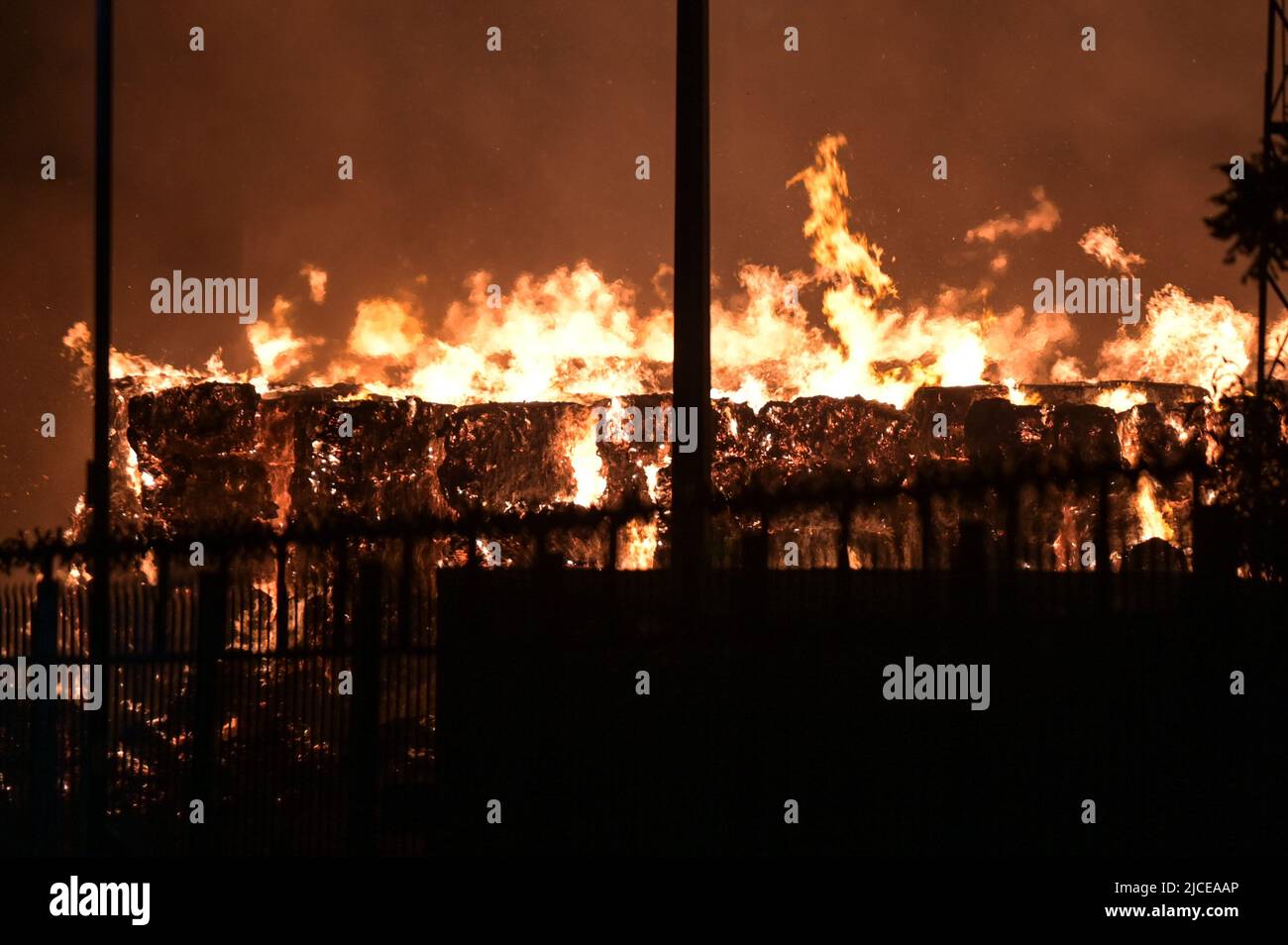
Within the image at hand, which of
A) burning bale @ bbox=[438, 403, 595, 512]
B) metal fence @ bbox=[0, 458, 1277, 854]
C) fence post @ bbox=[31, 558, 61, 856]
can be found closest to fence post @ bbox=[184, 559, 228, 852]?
metal fence @ bbox=[0, 458, 1277, 854]

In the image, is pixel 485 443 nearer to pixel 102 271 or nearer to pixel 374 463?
pixel 374 463

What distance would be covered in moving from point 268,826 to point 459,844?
6.39 ft

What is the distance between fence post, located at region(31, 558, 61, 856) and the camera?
10.8 m

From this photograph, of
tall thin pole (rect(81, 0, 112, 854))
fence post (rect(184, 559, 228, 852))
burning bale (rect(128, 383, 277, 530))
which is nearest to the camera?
fence post (rect(184, 559, 228, 852))

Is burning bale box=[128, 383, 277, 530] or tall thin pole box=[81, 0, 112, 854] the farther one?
burning bale box=[128, 383, 277, 530]

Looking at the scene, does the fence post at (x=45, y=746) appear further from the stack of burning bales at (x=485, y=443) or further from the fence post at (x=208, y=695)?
the stack of burning bales at (x=485, y=443)

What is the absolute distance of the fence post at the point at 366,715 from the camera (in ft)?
30.8

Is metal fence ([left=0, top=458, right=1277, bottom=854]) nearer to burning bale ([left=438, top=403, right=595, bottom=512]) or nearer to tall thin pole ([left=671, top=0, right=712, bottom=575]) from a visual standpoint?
tall thin pole ([left=671, top=0, right=712, bottom=575])

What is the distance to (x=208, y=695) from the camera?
33.0ft

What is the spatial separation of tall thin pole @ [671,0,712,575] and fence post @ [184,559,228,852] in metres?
3.60

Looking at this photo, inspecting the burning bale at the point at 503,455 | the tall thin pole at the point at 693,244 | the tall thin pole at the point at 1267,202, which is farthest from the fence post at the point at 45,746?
the burning bale at the point at 503,455

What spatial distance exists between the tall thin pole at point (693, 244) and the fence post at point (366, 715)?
2262 mm

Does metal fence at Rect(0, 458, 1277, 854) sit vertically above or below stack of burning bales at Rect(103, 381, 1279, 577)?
below

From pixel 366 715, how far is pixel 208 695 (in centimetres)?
140
